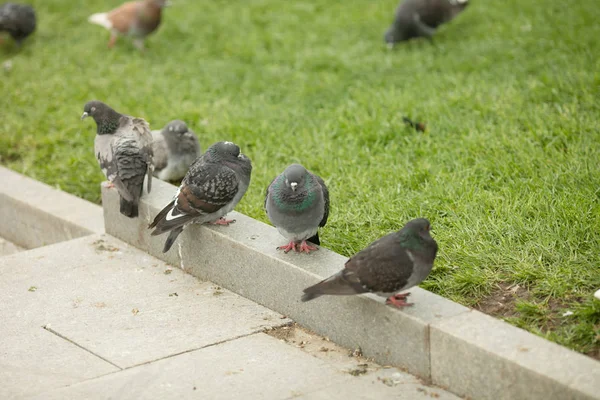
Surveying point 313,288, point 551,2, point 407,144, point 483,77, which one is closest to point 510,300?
point 313,288

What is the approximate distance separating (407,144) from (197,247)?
216cm

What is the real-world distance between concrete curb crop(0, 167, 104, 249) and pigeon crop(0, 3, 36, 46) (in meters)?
4.12

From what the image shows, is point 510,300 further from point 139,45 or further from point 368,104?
point 139,45

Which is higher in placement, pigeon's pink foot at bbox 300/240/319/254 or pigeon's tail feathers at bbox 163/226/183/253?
pigeon's pink foot at bbox 300/240/319/254

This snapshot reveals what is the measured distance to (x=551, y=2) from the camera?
966 cm

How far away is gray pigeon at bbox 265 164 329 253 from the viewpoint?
441 cm

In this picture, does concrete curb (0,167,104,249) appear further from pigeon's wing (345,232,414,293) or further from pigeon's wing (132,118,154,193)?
pigeon's wing (345,232,414,293)

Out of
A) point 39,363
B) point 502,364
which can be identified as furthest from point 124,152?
point 502,364

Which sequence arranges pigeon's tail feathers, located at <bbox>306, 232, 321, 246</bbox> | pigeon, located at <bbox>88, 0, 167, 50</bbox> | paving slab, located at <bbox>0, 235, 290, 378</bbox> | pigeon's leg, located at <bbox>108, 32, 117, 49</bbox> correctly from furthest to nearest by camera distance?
1. pigeon's leg, located at <bbox>108, 32, 117, 49</bbox>
2. pigeon, located at <bbox>88, 0, 167, 50</bbox>
3. pigeon's tail feathers, located at <bbox>306, 232, 321, 246</bbox>
4. paving slab, located at <bbox>0, 235, 290, 378</bbox>

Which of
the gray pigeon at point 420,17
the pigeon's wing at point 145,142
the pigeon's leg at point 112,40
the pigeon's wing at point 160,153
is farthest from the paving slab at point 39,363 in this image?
the pigeon's leg at point 112,40

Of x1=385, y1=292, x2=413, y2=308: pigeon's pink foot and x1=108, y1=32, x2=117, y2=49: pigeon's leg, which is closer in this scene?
x1=385, y1=292, x2=413, y2=308: pigeon's pink foot

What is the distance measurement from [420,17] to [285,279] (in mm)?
5252

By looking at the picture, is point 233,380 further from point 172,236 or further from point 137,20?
point 137,20

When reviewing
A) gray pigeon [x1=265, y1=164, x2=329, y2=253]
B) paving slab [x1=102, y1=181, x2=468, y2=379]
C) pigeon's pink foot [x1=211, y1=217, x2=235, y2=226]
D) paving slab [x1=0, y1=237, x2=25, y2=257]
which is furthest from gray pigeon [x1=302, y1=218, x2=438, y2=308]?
paving slab [x1=0, y1=237, x2=25, y2=257]
